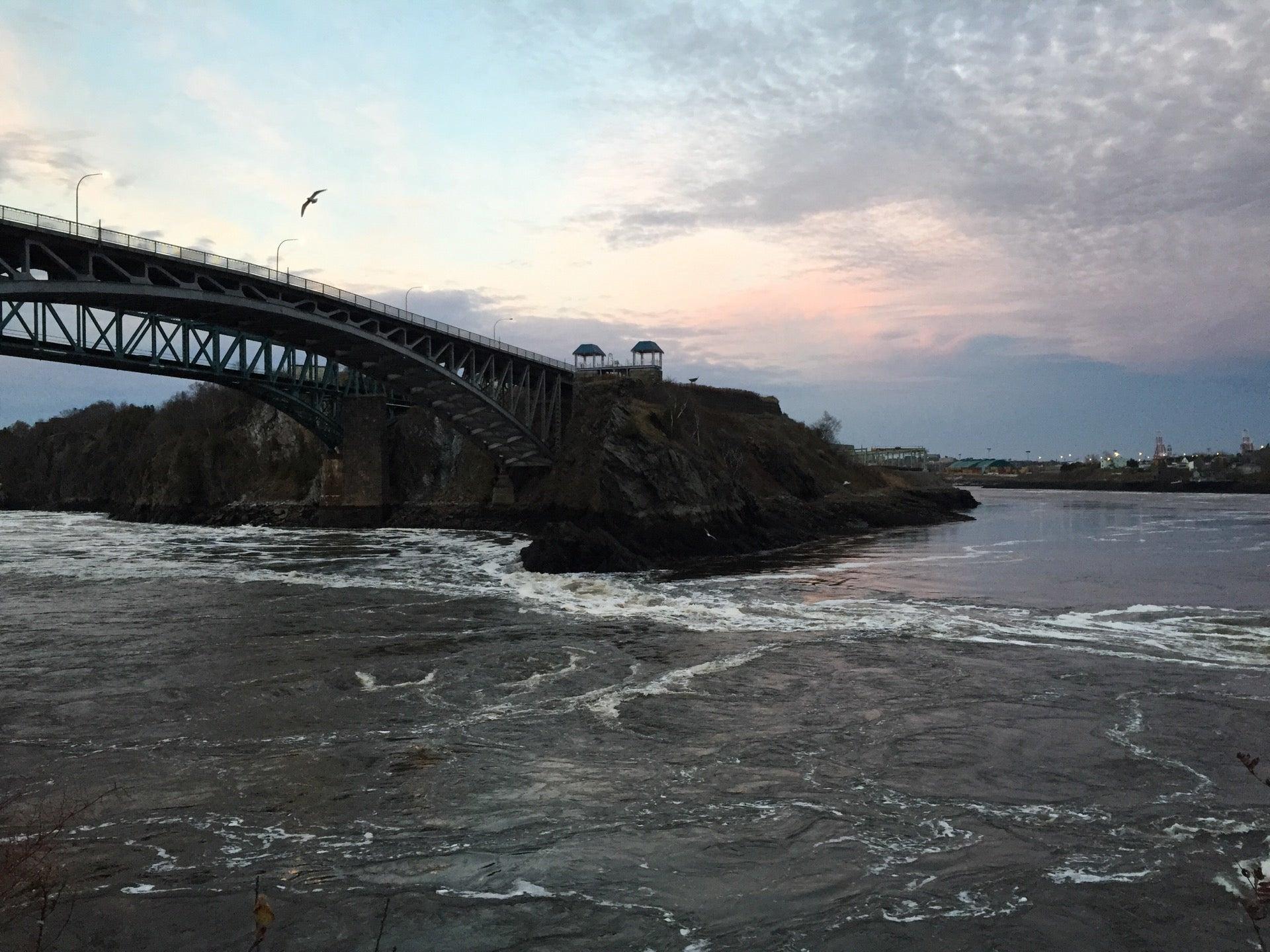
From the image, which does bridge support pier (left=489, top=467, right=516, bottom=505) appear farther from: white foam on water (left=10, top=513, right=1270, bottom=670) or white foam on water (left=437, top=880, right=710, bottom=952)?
white foam on water (left=437, top=880, right=710, bottom=952)

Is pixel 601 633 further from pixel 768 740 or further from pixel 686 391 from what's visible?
pixel 686 391

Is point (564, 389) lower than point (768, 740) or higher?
higher

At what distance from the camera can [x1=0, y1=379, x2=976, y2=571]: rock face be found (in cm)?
4869

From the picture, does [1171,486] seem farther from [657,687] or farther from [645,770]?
[645,770]

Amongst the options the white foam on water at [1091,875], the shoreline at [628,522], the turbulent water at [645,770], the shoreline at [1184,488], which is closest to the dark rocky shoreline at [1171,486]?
the shoreline at [1184,488]

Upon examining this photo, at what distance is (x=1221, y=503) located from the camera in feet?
373

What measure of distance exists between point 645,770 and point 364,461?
6105 cm

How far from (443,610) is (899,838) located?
60.0 ft

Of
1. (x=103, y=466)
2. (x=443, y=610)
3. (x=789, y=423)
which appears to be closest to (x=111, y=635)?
(x=443, y=610)

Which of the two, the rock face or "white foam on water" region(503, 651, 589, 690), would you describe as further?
the rock face

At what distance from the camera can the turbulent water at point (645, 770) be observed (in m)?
7.88

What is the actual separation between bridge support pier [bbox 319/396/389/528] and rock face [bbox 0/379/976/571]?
107 cm

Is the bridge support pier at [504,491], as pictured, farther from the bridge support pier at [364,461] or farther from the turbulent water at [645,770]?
the turbulent water at [645,770]

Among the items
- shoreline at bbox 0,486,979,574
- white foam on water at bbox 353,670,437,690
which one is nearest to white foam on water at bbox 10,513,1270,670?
white foam on water at bbox 353,670,437,690
